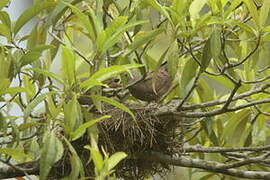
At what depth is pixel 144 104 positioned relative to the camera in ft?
3.74

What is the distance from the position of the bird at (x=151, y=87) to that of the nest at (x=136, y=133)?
3 cm

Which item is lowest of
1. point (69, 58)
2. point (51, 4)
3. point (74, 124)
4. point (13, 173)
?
point (13, 173)

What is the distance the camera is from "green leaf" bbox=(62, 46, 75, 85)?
2.88 ft

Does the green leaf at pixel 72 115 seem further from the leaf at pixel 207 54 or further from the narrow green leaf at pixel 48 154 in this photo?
the leaf at pixel 207 54

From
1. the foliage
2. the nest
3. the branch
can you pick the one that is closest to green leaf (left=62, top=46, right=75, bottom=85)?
the foliage

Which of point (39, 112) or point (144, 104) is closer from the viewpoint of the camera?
point (144, 104)

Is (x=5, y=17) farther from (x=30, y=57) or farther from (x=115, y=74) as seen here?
(x=115, y=74)

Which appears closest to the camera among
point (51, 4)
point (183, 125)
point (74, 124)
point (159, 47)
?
point (74, 124)

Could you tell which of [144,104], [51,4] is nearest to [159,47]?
[144,104]

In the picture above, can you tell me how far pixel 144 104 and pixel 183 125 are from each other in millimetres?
131

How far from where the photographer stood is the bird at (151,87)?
3.54ft

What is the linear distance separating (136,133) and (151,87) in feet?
0.35

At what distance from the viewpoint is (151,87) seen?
3.57 ft

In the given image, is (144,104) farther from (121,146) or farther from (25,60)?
(25,60)
